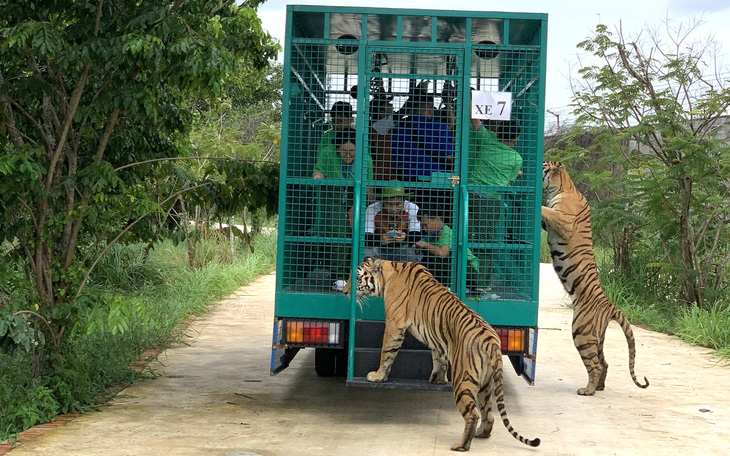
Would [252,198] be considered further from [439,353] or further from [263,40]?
[439,353]

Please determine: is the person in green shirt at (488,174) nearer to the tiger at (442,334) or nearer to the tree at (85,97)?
the tiger at (442,334)

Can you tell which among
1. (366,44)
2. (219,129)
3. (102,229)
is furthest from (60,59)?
(219,129)

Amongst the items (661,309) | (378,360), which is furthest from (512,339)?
(661,309)

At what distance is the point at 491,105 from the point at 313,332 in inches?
80.0

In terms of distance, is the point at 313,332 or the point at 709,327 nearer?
the point at 313,332

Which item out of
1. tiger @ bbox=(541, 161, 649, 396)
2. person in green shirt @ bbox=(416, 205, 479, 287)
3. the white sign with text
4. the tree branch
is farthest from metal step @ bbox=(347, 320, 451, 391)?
tiger @ bbox=(541, 161, 649, 396)

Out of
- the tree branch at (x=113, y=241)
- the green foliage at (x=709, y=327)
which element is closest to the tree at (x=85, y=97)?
the tree branch at (x=113, y=241)

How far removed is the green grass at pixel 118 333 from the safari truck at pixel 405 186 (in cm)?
122

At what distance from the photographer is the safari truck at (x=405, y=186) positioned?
6266 mm

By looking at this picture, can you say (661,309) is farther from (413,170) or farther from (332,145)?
(332,145)

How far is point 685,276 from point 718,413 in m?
5.18

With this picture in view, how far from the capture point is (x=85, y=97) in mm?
6645

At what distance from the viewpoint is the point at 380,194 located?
6461 mm

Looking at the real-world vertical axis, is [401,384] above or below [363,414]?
above
